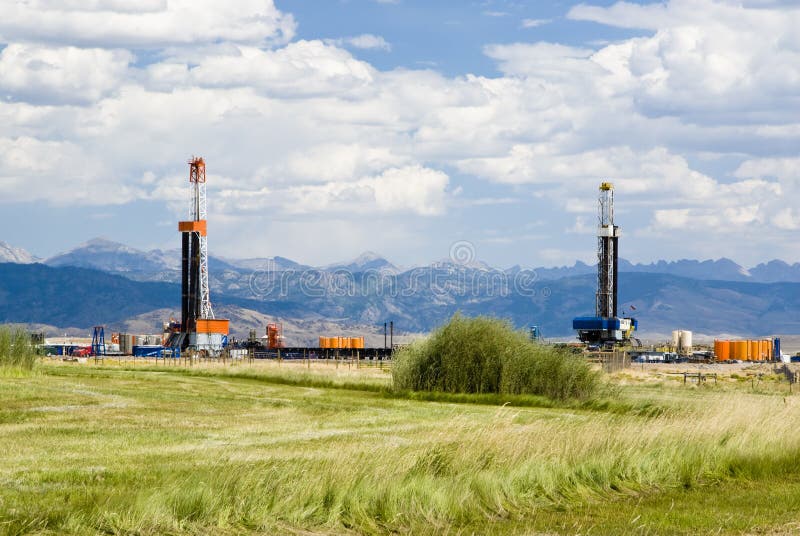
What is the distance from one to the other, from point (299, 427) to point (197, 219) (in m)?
121

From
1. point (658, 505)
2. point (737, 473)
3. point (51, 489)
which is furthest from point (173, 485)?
point (737, 473)

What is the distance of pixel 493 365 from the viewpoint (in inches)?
1746

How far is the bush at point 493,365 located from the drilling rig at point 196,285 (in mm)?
98649

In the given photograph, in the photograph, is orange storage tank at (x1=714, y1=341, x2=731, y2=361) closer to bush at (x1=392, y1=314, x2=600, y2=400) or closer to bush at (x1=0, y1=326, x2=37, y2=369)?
bush at (x1=392, y1=314, x2=600, y2=400)

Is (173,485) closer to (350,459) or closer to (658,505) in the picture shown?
(350,459)

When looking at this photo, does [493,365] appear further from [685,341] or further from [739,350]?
[685,341]

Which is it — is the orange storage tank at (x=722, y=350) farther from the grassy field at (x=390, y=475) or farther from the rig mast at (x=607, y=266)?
the grassy field at (x=390, y=475)

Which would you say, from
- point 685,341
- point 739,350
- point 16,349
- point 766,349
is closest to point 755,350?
point 766,349

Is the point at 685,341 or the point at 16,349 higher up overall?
the point at 16,349

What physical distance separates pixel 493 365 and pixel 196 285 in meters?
104

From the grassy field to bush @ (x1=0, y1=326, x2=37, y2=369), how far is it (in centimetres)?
1535

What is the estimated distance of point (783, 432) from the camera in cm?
2411

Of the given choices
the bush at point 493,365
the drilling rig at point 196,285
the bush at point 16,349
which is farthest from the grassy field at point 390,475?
the drilling rig at point 196,285

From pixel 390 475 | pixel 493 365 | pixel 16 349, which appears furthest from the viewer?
pixel 16 349
